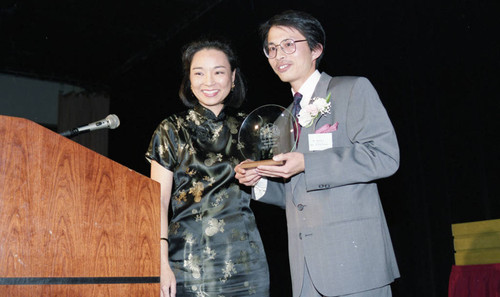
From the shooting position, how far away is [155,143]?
2.21 metres

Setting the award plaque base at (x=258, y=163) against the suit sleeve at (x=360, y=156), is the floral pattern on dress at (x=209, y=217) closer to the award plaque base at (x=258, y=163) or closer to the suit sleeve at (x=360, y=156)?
the award plaque base at (x=258, y=163)

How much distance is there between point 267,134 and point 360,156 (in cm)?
37

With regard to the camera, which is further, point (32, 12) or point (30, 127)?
point (32, 12)

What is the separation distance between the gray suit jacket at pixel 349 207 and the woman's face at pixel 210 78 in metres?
0.64

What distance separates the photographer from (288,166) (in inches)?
68.1

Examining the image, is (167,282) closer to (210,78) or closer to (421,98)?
(210,78)

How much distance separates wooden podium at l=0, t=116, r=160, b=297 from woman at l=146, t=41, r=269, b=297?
491 millimetres

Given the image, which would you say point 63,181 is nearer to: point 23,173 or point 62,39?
point 23,173

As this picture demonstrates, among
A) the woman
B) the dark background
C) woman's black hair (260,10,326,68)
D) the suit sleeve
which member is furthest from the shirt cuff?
the dark background

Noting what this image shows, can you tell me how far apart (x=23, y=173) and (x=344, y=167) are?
3.28ft

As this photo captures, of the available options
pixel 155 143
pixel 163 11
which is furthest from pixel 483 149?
pixel 163 11

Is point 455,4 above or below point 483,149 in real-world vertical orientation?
above

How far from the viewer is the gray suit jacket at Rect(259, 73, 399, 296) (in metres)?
1.70

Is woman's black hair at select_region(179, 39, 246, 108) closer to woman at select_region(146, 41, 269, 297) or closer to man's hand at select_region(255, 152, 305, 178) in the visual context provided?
woman at select_region(146, 41, 269, 297)
